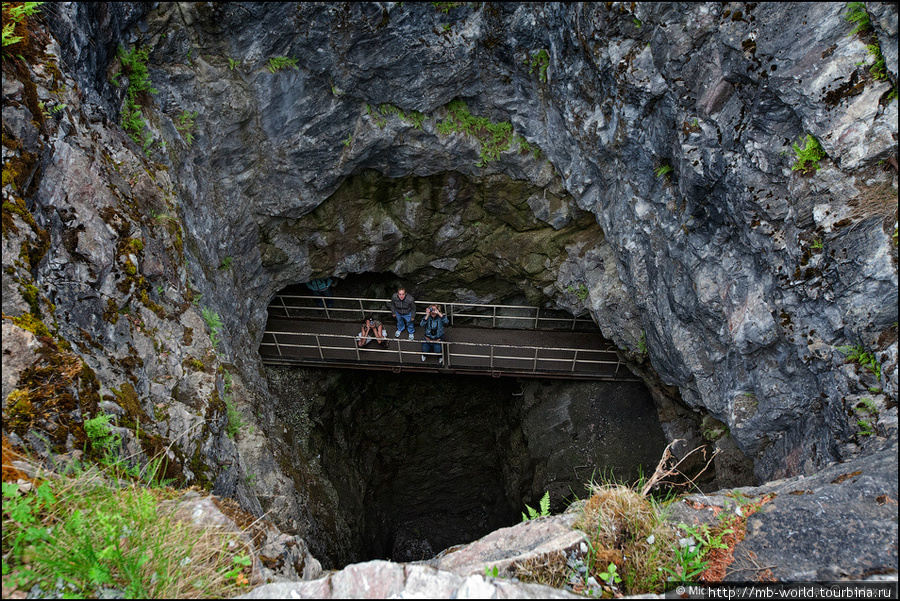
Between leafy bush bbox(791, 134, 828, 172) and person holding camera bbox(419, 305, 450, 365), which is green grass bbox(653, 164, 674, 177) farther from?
person holding camera bbox(419, 305, 450, 365)

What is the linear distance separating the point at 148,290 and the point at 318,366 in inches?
215

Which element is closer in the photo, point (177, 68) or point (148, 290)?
point (148, 290)

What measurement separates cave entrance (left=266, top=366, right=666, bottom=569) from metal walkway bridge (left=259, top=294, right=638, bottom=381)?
0.74 meters

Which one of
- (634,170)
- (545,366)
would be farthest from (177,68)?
(545,366)

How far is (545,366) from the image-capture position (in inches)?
404

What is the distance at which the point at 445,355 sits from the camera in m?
10.4

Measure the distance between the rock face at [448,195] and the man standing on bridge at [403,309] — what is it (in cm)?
152

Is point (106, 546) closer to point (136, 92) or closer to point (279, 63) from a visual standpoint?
point (136, 92)

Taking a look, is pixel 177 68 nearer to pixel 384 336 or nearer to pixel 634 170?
pixel 384 336

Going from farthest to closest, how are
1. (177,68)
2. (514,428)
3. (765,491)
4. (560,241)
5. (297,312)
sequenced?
1. (514,428)
2. (297,312)
3. (560,241)
4. (177,68)
5. (765,491)

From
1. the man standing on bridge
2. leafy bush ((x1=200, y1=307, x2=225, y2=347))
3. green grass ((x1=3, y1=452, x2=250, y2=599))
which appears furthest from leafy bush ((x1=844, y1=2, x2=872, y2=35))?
leafy bush ((x1=200, y1=307, x2=225, y2=347))

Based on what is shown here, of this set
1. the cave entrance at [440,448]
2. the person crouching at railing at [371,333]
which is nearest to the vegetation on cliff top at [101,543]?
the cave entrance at [440,448]

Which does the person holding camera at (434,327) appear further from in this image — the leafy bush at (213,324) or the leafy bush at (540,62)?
the leafy bush at (540,62)

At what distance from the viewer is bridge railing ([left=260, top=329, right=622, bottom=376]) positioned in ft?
33.4
